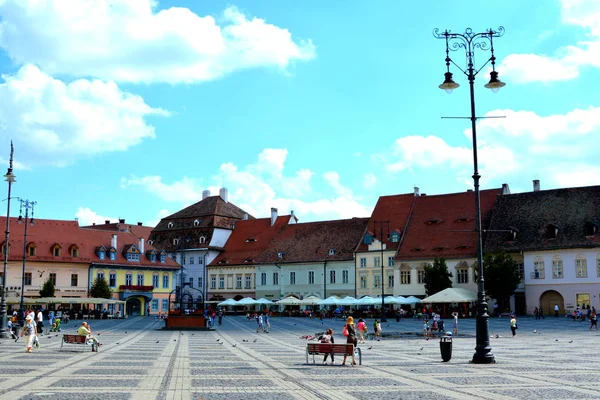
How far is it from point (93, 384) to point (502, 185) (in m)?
62.6

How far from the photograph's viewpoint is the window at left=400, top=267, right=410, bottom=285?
72062 mm

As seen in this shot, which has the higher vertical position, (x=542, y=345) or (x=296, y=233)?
(x=296, y=233)

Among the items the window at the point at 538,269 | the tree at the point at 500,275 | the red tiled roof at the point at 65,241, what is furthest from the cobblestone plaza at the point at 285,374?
the red tiled roof at the point at 65,241

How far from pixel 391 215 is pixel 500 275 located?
18.7 metres

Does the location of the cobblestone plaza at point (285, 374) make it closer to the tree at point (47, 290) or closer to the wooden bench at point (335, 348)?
the wooden bench at point (335, 348)

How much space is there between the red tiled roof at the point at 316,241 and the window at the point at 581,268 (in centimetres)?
2302

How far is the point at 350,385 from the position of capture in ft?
51.9

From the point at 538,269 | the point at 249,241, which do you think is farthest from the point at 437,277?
the point at 249,241

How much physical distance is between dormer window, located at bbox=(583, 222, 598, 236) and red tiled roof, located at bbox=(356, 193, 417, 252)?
18.3 meters

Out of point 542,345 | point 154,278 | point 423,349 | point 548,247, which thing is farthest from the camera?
point 154,278

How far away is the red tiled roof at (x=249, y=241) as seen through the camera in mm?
86125

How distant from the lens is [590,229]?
6297 centimetres

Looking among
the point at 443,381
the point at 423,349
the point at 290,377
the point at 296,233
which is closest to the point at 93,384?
the point at 290,377

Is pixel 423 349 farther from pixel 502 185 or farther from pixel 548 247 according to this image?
pixel 502 185
